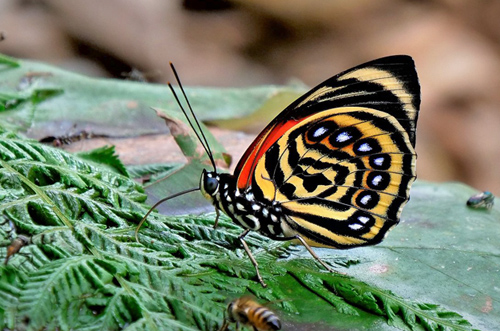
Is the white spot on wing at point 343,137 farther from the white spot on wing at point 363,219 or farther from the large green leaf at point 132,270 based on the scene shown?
the large green leaf at point 132,270

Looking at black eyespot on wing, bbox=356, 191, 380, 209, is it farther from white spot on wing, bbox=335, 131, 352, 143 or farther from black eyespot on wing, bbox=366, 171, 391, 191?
white spot on wing, bbox=335, 131, 352, 143

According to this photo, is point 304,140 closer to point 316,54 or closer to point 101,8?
point 101,8

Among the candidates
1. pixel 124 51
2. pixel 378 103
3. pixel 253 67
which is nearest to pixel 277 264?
pixel 378 103

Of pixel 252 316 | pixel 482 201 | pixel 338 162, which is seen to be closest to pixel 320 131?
pixel 338 162

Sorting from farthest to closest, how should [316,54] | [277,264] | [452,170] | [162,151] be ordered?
[316,54]
[452,170]
[162,151]
[277,264]

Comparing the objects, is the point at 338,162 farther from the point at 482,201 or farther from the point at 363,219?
the point at 482,201
